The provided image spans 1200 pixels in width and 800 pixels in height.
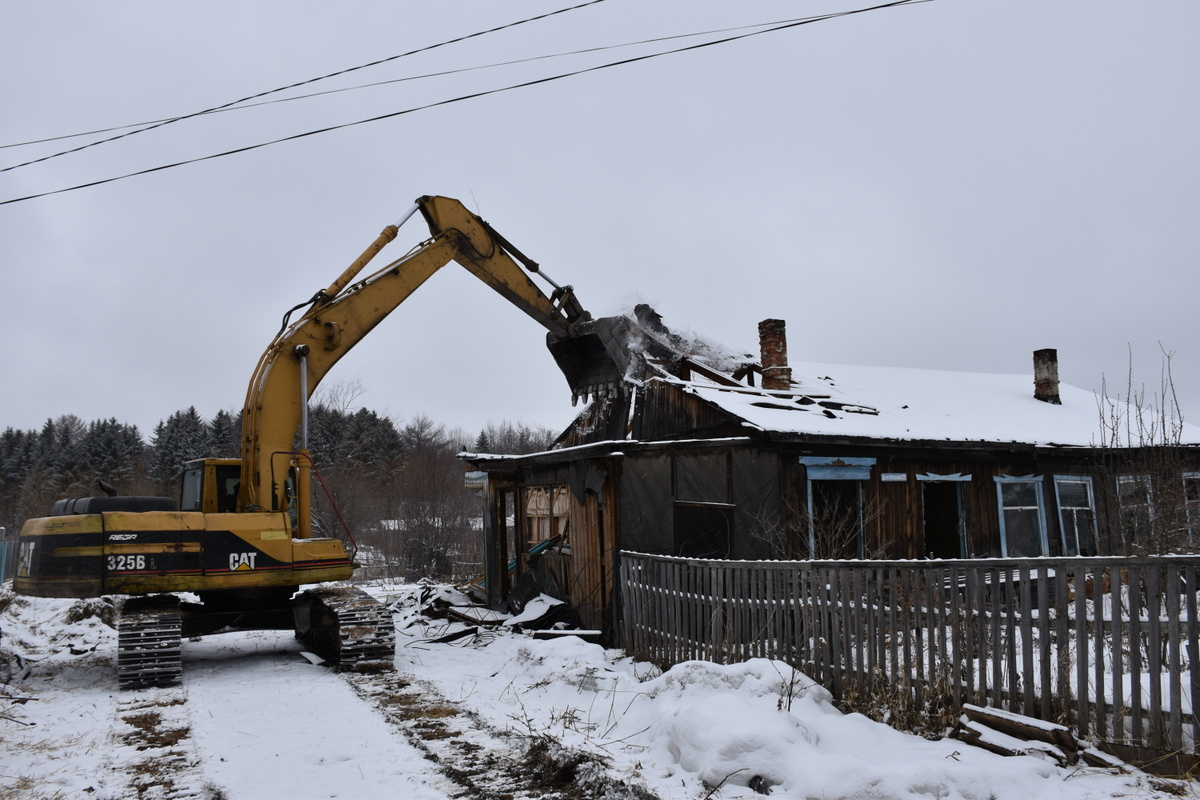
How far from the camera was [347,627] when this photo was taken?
9.80 meters

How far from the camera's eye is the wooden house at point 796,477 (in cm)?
1133

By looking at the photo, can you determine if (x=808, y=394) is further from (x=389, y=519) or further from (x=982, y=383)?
(x=389, y=519)

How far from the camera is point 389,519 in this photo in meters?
39.5

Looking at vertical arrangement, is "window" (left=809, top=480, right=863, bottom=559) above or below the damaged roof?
below

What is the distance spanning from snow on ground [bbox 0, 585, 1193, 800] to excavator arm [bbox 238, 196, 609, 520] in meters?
2.60

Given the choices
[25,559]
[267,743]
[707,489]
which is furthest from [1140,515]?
[25,559]

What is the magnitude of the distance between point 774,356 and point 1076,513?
6.90 meters

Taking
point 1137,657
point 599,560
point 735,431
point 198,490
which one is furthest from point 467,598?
point 1137,657

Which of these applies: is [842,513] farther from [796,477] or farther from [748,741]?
[748,741]

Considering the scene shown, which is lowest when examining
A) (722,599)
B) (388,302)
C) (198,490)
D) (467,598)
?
(467,598)

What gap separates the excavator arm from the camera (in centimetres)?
1036

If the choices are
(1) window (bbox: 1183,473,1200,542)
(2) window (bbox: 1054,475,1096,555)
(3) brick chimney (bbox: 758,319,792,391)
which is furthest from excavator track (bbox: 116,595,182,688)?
(2) window (bbox: 1054,475,1096,555)

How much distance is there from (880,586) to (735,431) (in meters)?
5.14

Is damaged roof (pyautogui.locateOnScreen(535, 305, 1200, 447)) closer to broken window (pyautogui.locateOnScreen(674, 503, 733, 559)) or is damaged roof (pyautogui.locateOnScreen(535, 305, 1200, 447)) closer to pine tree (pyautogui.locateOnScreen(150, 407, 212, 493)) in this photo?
broken window (pyautogui.locateOnScreen(674, 503, 733, 559))
